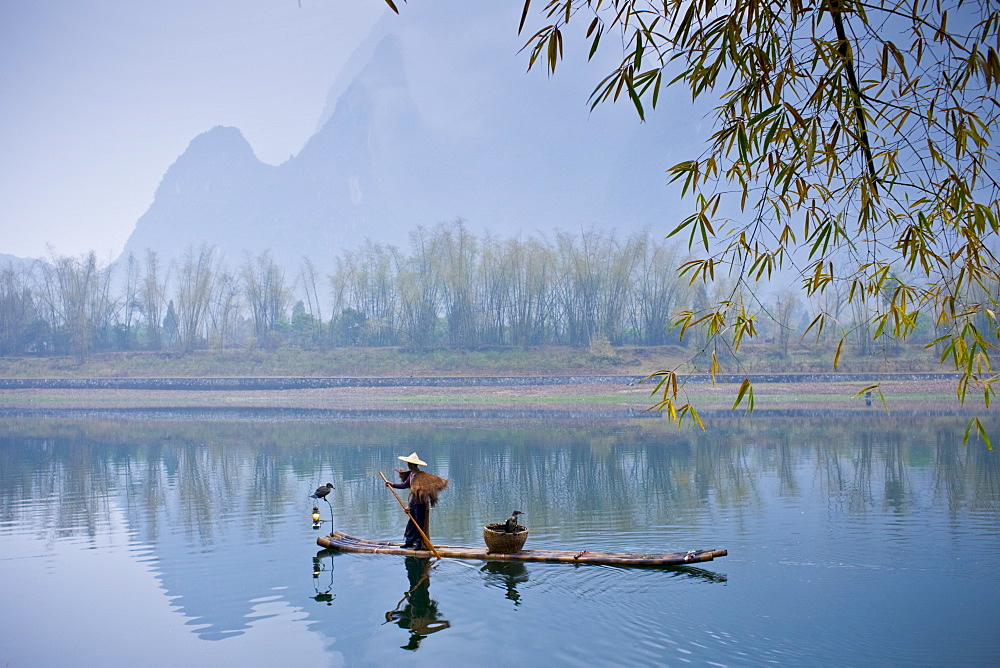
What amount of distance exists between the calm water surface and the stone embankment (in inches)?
602

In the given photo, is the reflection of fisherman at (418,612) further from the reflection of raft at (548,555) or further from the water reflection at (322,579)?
the water reflection at (322,579)

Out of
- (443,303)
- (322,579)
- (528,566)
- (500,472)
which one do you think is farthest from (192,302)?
(528,566)

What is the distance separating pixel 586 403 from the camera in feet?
105

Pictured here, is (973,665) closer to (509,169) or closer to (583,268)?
(583,268)

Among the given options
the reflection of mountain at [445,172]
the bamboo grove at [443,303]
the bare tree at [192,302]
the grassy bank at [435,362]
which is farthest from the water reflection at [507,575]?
the reflection of mountain at [445,172]

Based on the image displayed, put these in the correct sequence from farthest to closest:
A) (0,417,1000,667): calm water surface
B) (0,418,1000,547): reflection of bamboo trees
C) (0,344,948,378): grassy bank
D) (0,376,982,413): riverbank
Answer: (0,344,948,378): grassy bank → (0,376,982,413): riverbank → (0,418,1000,547): reflection of bamboo trees → (0,417,1000,667): calm water surface

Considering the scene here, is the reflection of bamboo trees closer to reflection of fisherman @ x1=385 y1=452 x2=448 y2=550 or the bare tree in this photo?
reflection of fisherman @ x1=385 y1=452 x2=448 y2=550

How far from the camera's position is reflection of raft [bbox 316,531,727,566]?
25.1 ft

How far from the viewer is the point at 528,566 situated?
8.08m

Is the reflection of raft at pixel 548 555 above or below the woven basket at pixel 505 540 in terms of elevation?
below

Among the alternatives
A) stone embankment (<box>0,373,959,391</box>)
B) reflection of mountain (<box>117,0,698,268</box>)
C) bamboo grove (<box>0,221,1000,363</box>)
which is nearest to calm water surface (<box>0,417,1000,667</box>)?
stone embankment (<box>0,373,959,391</box>)

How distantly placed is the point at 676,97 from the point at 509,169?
36.3 meters

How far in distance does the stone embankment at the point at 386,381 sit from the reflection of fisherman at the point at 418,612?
25.4 metres

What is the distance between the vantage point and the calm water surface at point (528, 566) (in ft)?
20.7
